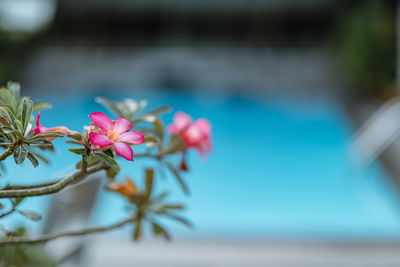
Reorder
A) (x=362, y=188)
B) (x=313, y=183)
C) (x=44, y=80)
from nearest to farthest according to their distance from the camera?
(x=362, y=188)
(x=313, y=183)
(x=44, y=80)

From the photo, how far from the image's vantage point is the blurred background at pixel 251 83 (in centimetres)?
415

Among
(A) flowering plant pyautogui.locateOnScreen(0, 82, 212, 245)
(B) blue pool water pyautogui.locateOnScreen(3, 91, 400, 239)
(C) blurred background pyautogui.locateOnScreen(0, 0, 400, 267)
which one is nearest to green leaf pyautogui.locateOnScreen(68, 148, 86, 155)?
(A) flowering plant pyautogui.locateOnScreen(0, 82, 212, 245)

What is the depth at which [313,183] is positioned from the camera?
474cm

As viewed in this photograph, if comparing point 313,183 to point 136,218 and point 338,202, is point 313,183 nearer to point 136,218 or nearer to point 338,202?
point 338,202

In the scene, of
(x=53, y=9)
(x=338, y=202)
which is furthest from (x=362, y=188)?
(x=53, y=9)

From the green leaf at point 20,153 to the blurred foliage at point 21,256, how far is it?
147 millimetres

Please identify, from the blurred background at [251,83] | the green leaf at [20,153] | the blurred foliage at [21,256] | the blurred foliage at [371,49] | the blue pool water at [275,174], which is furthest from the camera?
the blurred foliage at [371,49]

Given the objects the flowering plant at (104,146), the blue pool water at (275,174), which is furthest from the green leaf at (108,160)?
the blue pool water at (275,174)

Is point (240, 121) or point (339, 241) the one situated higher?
point (240, 121)

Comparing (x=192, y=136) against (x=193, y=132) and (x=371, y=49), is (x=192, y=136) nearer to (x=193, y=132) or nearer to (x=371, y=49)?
(x=193, y=132)

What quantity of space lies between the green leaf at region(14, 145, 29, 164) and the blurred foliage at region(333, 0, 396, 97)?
5.68m

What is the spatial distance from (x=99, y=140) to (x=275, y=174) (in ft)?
16.0

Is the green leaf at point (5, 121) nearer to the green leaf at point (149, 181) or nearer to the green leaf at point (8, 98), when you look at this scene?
the green leaf at point (8, 98)

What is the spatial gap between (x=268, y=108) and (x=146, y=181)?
19.7 ft
